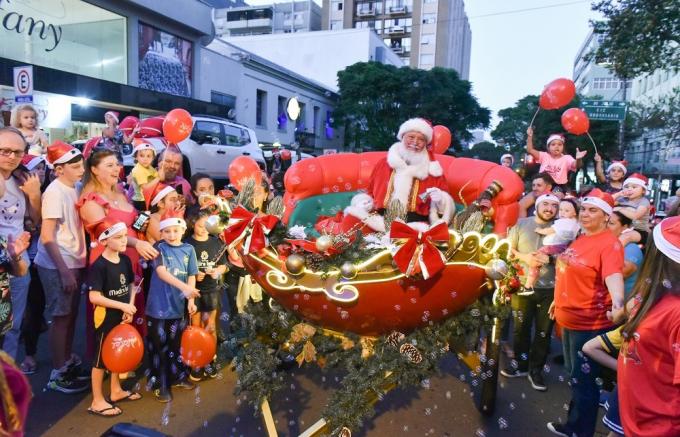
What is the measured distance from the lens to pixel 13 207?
3.00 meters

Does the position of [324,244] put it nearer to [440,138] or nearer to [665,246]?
[665,246]

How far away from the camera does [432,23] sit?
56.9 m

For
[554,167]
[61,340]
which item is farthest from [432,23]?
[61,340]

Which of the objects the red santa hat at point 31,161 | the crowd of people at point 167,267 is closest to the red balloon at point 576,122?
the crowd of people at point 167,267

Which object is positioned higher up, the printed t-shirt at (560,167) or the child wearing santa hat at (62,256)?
the printed t-shirt at (560,167)

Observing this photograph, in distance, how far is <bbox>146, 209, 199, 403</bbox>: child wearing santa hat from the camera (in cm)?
317

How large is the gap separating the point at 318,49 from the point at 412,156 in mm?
38401

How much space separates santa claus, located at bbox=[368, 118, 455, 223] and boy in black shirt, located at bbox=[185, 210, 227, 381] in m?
1.25

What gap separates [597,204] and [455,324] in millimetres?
1149

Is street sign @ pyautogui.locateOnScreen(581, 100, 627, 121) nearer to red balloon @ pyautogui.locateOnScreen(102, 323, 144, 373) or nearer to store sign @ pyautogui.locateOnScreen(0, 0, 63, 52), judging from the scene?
red balloon @ pyautogui.locateOnScreen(102, 323, 144, 373)

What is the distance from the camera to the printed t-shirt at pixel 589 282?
2.69m

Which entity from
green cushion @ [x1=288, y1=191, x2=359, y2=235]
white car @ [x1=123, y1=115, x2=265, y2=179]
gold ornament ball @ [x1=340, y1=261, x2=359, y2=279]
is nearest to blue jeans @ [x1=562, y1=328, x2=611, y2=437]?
gold ornament ball @ [x1=340, y1=261, x2=359, y2=279]

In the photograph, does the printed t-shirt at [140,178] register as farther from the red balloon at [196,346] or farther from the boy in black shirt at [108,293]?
the red balloon at [196,346]

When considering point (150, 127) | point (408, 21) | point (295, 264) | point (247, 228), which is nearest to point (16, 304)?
point (247, 228)
